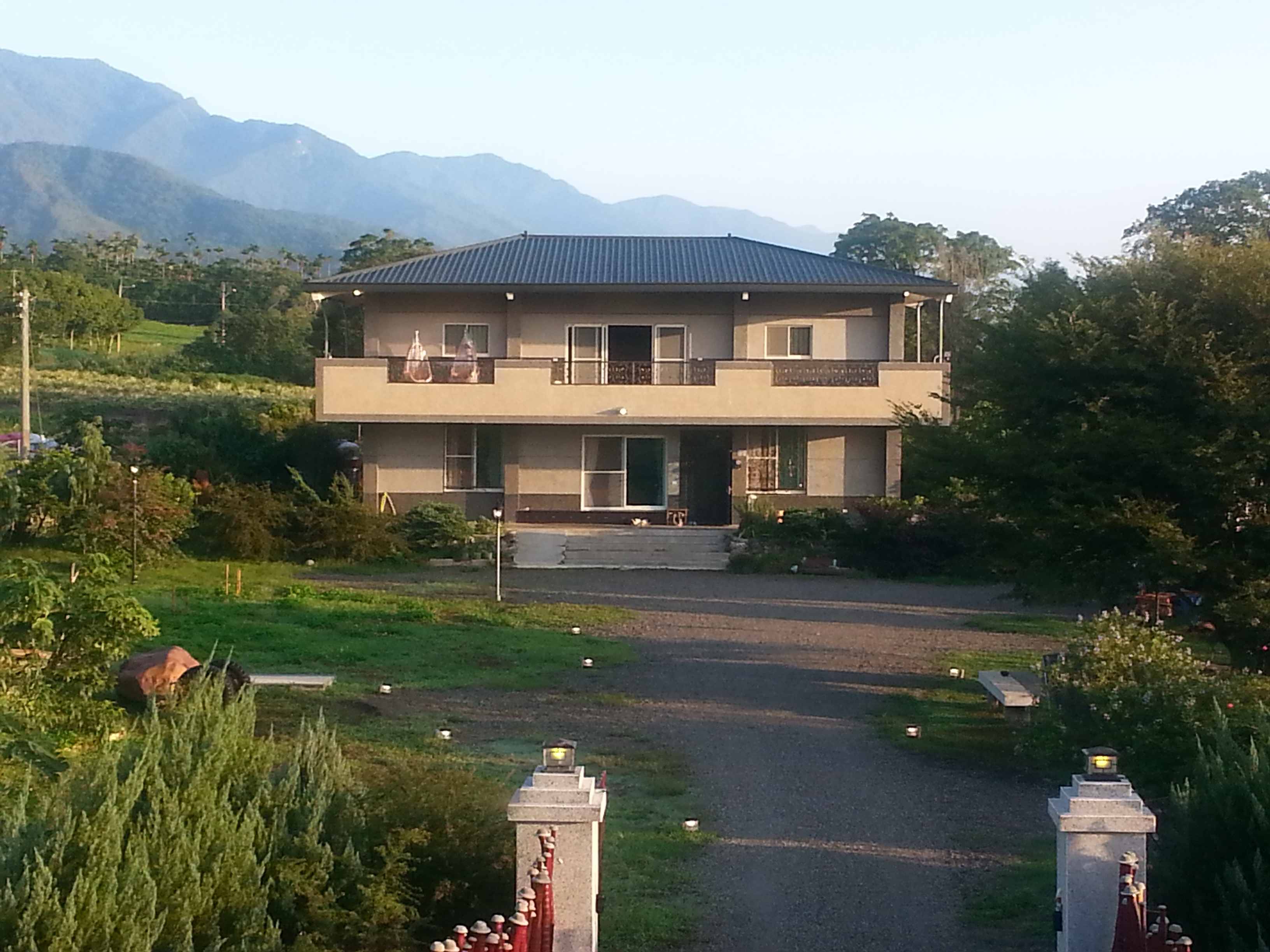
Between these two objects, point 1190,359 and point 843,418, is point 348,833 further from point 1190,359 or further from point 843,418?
point 843,418

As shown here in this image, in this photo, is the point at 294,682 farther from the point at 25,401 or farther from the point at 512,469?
the point at 25,401

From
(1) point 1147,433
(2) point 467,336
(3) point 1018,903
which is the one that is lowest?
(3) point 1018,903

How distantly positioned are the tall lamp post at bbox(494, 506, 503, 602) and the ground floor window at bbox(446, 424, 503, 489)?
80 centimetres

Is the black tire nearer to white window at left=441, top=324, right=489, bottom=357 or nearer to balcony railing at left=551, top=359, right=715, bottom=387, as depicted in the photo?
balcony railing at left=551, top=359, right=715, bottom=387

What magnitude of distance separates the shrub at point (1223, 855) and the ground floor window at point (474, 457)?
22804mm

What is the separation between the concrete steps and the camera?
1022 inches

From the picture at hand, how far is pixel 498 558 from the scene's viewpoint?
20844 mm

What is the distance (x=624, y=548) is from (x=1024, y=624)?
29.3 ft

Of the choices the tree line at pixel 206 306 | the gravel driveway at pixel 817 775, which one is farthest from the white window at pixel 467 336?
the tree line at pixel 206 306

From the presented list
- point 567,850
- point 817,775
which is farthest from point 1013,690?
point 567,850

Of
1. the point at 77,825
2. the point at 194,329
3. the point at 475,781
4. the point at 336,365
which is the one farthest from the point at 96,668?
the point at 194,329

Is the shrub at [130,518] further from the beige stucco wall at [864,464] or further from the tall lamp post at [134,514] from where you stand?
the beige stucco wall at [864,464]

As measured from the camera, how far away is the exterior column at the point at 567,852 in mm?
6781

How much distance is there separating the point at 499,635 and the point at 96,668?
7.59m
